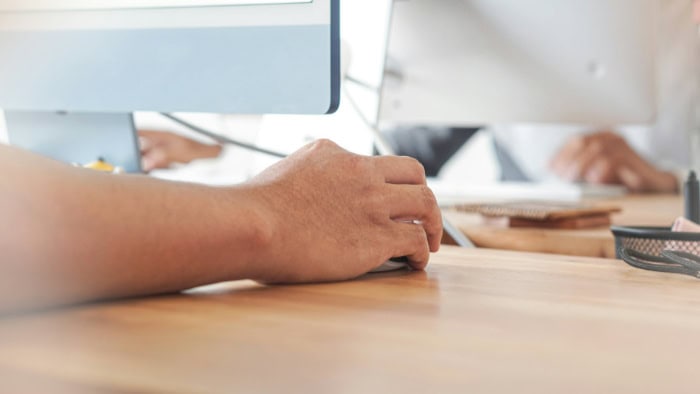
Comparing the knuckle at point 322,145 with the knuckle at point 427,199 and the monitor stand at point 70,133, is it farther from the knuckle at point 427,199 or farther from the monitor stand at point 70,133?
A: the monitor stand at point 70,133

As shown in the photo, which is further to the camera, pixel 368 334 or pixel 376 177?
pixel 376 177

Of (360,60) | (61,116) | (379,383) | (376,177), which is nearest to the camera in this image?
(379,383)

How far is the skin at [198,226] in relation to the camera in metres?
0.45

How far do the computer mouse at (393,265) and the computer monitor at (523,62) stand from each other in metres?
0.96

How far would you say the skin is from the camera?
0.45 m

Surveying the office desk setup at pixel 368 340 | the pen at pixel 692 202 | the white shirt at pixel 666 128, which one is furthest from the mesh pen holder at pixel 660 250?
the white shirt at pixel 666 128

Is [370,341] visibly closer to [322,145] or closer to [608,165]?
[322,145]

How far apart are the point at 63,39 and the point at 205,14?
0.56 feet

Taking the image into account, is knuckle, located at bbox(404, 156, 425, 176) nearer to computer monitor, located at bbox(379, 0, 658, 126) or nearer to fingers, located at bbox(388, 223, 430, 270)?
fingers, located at bbox(388, 223, 430, 270)

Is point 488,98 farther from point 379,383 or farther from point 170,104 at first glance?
point 379,383

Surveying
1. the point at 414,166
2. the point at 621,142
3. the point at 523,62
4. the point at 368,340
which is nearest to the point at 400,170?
the point at 414,166

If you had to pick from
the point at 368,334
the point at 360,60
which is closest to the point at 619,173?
the point at 360,60

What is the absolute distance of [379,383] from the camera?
310mm

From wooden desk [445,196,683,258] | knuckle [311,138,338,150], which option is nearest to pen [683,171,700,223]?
wooden desk [445,196,683,258]
